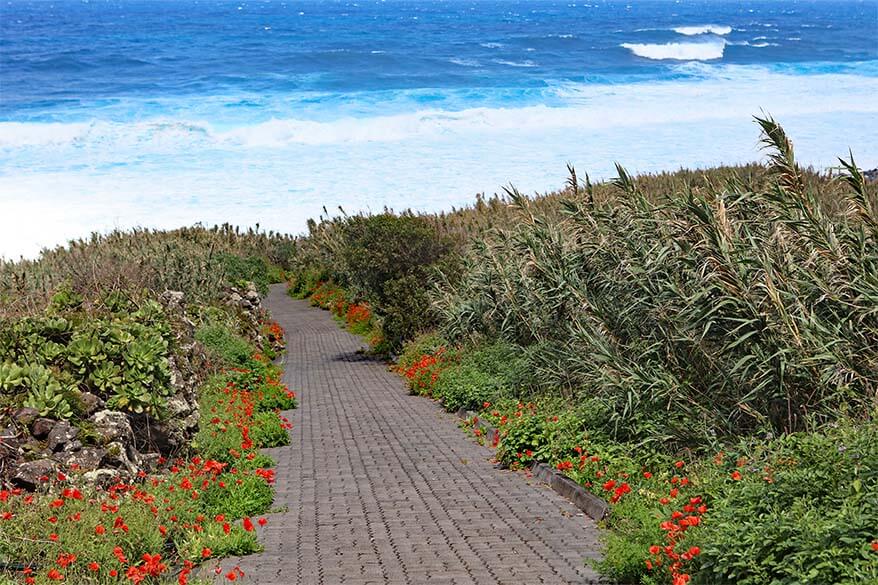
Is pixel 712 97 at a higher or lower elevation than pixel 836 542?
higher

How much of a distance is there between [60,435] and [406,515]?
376cm

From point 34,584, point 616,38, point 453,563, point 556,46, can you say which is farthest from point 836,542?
point 616,38

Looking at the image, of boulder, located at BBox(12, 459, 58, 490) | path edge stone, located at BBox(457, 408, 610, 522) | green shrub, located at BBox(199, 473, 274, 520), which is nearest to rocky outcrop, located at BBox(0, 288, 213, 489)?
boulder, located at BBox(12, 459, 58, 490)

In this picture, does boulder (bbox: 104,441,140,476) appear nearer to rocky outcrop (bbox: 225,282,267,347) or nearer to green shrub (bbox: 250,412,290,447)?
green shrub (bbox: 250,412,290,447)

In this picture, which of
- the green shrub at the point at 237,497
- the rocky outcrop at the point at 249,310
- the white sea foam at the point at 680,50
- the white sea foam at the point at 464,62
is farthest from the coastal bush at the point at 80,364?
the white sea foam at the point at 680,50

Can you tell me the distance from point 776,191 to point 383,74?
86340 mm

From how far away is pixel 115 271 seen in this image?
71.8 ft

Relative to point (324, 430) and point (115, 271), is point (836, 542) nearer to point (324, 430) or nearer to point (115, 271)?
point (324, 430)

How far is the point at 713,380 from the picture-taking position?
441 inches

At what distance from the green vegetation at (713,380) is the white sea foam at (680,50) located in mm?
102420

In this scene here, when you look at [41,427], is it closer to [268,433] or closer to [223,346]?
[268,433]

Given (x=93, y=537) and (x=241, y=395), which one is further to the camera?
(x=241, y=395)

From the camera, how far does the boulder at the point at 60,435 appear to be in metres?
10.3

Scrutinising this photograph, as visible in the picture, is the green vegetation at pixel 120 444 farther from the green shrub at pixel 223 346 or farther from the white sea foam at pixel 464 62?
the white sea foam at pixel 464 62
